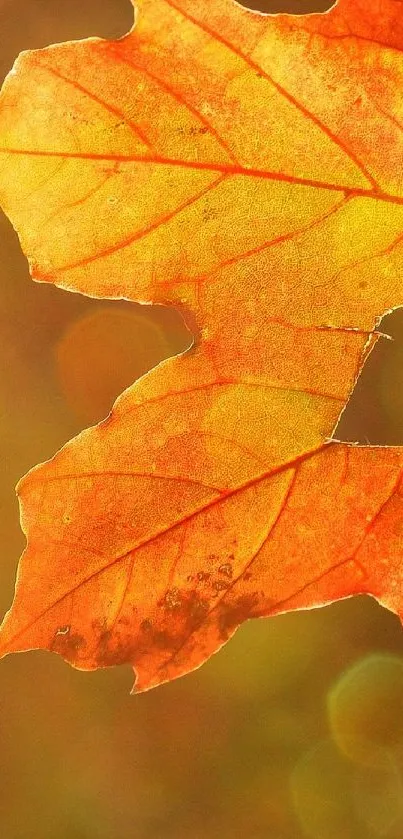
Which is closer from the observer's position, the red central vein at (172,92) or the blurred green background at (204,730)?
the red central vein at (172,92)

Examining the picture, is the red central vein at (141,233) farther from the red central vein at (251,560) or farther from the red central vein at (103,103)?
the red central vein at (251,560)

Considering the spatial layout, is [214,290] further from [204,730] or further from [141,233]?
[204,730]

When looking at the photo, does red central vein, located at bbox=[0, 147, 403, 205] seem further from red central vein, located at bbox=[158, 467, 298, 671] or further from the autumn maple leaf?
red central vein, located at bbox=[158, 467, 298, 671]

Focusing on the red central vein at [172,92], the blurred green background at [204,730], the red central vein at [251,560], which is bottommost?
the blurred green background at [204,730]

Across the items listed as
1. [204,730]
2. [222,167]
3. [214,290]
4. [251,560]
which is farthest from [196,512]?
[204,730]

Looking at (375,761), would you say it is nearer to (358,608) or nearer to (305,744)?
(305,744)

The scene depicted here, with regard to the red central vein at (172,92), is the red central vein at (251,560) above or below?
below

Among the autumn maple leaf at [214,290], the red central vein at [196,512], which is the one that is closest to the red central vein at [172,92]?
the autumn maple leaf at [214,290]
